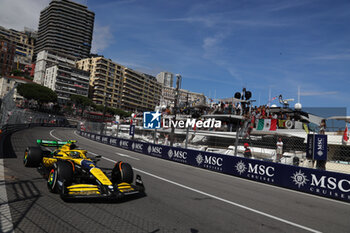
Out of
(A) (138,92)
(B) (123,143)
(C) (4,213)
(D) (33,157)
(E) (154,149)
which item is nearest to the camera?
(C) (4,213)

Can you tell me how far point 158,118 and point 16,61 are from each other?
126134mm

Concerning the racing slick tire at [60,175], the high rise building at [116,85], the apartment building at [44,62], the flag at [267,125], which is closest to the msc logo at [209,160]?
the flag at [267,125]

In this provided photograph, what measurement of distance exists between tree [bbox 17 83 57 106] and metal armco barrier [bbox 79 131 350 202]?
7340 centimetres

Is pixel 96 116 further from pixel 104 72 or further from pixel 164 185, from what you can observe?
pixel 164 185

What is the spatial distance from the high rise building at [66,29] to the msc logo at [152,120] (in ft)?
412

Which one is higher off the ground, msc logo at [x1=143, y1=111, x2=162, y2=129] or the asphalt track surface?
msc logo at [x1=143, y1=111, x2=162, y2=129]

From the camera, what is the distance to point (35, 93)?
3012 inches

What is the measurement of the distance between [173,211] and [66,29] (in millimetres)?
149334

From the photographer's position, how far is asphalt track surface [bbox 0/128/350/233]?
4293 millimetres

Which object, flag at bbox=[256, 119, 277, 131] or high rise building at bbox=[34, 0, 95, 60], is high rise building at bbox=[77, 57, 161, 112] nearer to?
high rise building at bbox=[34, 0, 95, 60]

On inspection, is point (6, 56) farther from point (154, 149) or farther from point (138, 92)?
point (154, 149)

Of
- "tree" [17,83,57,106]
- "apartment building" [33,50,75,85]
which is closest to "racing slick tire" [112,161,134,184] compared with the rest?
"tree" [17,83,57,106]

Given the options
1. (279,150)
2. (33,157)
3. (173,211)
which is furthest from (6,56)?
(173,211)

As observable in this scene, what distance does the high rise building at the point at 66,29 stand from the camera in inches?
5192
